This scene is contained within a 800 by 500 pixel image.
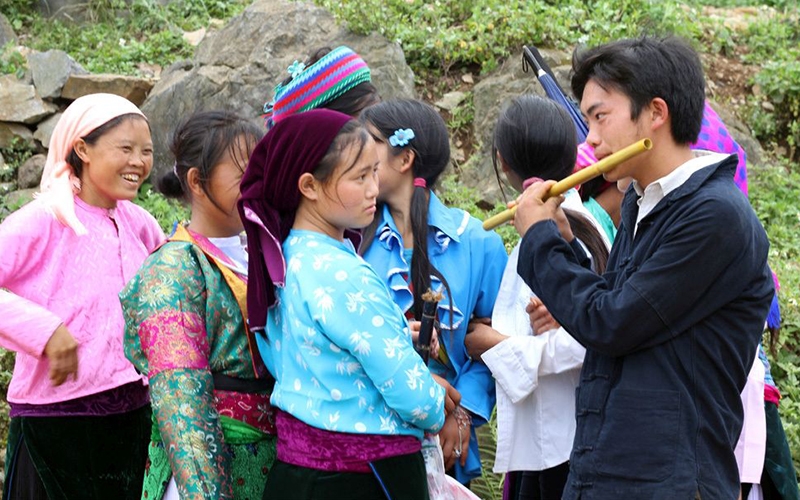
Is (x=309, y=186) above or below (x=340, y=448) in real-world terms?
above

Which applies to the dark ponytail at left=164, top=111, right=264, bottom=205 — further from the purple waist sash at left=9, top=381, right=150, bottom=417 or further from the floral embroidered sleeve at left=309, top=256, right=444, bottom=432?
the purple waist sash at left=9, top=381, right=150, bottom=417

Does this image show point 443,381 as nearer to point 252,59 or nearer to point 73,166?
point 73,166

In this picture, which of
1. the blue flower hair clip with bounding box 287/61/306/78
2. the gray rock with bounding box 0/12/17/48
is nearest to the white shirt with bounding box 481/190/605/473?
the blue flower hair clip with bounding box 287/61/306/78

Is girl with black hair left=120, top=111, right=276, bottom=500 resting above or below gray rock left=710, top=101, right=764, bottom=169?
below

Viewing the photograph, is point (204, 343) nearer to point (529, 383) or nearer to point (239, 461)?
point (239, 461)

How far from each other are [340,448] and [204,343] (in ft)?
1.65

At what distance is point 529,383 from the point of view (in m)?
2.91

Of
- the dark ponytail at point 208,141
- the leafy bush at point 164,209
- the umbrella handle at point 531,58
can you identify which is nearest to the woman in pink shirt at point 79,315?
the dark ponytail at point 208,141

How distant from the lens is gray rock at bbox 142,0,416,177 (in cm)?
717

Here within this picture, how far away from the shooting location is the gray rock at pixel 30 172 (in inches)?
285

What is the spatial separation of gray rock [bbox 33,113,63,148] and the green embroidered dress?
5.24m

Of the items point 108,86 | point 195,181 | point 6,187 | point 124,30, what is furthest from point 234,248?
point 124,30

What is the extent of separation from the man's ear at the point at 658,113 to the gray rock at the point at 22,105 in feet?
20.3

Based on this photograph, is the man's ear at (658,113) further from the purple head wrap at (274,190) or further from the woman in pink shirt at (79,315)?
the woman in pink shirt at (79,315)
